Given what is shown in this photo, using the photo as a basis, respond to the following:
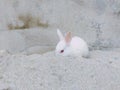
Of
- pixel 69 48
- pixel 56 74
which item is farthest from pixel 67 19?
pixel 56 74

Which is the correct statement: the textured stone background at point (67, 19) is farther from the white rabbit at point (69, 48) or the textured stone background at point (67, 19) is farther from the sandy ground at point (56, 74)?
the sandy ground at point (56, 74)

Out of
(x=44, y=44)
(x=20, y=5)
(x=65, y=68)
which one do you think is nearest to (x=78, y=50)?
(x=65, y=68)

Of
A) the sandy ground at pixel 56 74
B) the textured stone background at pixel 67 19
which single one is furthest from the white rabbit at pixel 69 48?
the textured stone background at pixel 67 19

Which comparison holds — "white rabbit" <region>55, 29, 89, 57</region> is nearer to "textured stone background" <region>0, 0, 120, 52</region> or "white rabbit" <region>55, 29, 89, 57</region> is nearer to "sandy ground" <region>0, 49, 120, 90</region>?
"sandy ground" <region>0, 49, 120, 90</region>

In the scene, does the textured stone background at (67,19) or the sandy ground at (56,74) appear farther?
the textured stone background at (67,19)

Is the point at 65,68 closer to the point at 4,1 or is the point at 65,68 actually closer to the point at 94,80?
the point at 94,80

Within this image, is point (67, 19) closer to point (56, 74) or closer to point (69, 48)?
point (69, 48)

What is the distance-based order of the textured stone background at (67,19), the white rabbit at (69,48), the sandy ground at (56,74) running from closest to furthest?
the sandy ground at (56,74) → the white rabbit at (69,48) → the textured stone background at (67,19)

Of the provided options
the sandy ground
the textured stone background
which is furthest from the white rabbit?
the textured stone background

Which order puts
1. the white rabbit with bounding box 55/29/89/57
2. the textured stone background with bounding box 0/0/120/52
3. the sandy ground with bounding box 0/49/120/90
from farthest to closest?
the textured stone background with bounding box 0/0/120/52
the white rabbit with bounding box 55/29/89/57
the sandy ground with bounding box 0/49/120/90
